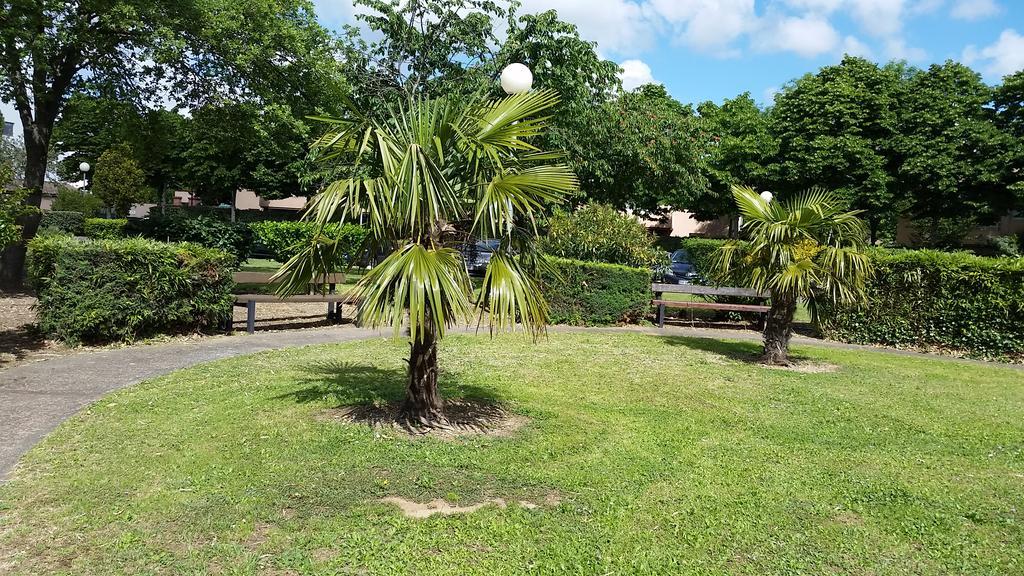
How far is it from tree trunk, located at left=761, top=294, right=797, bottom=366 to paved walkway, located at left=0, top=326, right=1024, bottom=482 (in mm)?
3270

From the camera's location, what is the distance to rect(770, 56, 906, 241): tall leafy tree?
29859 millimetres

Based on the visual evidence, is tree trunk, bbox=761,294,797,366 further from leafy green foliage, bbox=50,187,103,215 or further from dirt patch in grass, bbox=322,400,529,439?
leafy green foliage, bbox=50,187,103,215

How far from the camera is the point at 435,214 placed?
5.21 m

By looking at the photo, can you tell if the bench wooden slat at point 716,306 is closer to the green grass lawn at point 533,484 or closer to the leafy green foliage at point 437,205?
the green grass lawn at point 533,484

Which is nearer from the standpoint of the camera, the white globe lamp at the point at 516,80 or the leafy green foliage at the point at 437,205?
the leafy green foliage at the point at 437,205

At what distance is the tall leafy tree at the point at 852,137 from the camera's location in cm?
2986

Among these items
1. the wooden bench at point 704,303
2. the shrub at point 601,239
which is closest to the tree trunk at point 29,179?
the shrub at point 601,239

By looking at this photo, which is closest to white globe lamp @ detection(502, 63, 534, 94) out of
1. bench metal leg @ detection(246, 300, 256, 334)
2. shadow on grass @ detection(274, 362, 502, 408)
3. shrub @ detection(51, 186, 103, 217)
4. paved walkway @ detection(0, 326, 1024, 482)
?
shadow on grass @ detection(274, 362, 502, 408)

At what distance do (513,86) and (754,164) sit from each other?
2877cm

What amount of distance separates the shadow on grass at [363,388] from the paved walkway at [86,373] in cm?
173

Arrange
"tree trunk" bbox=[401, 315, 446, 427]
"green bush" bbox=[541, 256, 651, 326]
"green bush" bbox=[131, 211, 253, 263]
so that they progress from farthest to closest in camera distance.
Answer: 1. "green bush" bbox=[131, 211, 253, 263]
2. "green bush" bbox=[541, 256, 651, 326]
3. "tree trunk" bbox=[401, 315, 446, 427]

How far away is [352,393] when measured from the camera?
6.91 meters

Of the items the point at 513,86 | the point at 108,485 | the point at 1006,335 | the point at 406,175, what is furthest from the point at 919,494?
the point at 1006,335

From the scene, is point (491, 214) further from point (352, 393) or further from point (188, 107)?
point (188, 107)
